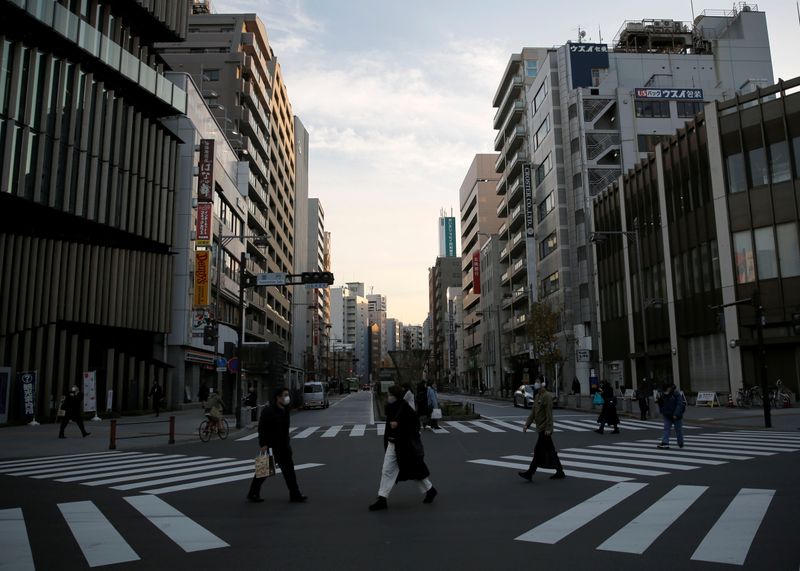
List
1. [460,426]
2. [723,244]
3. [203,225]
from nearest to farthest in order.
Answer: [460,426], [723,244], [203,225]

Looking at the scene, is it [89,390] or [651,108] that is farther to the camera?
[651,108]

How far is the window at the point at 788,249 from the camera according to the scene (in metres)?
31.4

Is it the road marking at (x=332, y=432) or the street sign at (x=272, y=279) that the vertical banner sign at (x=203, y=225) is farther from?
the road marking at (x=332, y=432)

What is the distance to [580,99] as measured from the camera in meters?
57.1

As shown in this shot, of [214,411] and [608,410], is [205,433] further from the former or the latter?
[608,410]

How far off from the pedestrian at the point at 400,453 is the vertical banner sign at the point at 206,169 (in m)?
37.9

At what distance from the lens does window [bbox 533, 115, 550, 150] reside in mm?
62500

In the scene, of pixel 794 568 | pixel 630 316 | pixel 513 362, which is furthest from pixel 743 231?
pixel 513 362

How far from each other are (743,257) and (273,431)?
103 feet

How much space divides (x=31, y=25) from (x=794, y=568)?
34.4 metres

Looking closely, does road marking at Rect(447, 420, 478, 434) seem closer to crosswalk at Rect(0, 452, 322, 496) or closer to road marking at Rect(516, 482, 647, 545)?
crosswalk at Rect(0, 452, 322, 496)

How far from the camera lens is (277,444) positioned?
9.52 m

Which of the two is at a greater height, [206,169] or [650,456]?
[206,169]

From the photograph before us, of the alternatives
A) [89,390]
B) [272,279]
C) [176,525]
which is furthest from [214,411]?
[89,390]
